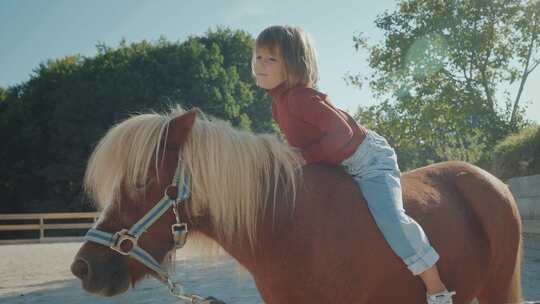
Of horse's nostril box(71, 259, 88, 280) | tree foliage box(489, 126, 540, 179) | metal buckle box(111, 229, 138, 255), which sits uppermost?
metal buckle box(111, 229, 138, 255)

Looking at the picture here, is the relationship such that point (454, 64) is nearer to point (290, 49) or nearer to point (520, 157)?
point (520, 157)

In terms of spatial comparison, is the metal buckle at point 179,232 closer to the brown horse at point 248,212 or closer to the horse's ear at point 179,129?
the brown horse at point 248,212

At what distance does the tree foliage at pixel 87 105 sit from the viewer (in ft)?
84.8

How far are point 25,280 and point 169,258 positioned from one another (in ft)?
27.9

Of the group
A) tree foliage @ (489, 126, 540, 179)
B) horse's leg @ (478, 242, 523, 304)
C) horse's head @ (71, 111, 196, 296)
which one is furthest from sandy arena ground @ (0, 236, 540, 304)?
horse's head @ (71, 111, 196, 296)

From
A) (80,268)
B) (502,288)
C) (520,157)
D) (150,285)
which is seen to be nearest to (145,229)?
(80,268)

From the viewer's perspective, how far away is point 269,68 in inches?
97.4

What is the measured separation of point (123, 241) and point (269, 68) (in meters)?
1.12

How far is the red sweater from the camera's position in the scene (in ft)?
7.58

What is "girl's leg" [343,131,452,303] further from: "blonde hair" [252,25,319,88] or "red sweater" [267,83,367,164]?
"blonde hair" [252,25,319,88]

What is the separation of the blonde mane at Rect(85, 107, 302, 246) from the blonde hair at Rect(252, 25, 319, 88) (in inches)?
18.1

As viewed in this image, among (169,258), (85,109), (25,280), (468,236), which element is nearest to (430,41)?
(25,280)

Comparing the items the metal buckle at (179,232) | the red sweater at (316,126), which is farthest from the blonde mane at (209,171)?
the red sweater at (316,126)

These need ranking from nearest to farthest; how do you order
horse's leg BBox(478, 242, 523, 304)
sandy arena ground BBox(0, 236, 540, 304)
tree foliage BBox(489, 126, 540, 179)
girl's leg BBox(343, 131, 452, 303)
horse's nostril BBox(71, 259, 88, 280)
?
horse's nostril BBox(71, 259, 88, 280), girl's leg BBox(343, 131, 452, 303), horse's leg BBox(478, 242, 523, 304), sandy arena ground BBox(0, 236, 540, 304), tree foliage BBox(489, 126, 540, 179)
